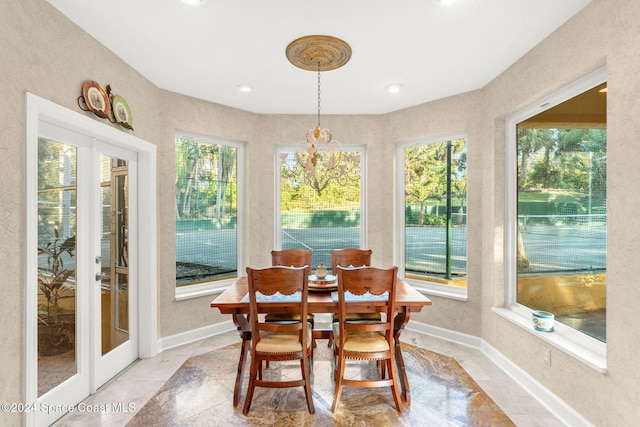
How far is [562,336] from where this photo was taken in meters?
2.29

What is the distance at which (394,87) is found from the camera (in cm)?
314

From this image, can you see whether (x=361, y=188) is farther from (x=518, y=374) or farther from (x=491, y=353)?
(x=518, y=374)

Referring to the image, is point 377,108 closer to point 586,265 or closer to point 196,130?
point 196,130

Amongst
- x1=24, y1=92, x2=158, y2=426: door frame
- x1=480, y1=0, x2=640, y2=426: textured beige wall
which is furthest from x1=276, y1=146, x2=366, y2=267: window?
x1=480, y1=0, x2=640, y2=426: textured beige wall

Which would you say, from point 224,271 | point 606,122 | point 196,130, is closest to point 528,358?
point 606,122

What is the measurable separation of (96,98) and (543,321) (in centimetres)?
366

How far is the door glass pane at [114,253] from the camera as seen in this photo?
2607mm

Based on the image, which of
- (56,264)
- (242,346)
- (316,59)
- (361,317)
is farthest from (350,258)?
(56,264)

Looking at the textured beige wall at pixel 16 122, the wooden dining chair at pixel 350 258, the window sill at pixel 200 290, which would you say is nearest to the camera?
the textured beige wall at pixel 16 122

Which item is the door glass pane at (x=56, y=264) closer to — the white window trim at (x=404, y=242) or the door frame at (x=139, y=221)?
the door frame at (x=139, y=221)

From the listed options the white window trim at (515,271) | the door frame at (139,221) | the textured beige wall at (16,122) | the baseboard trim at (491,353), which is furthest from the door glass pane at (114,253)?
the white window trim at (515,271)

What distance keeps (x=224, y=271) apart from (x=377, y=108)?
2666 millimetres

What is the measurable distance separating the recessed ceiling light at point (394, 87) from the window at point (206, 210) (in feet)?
6.19

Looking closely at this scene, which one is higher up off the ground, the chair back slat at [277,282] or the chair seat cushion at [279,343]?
the chair back slat at [277,282]
